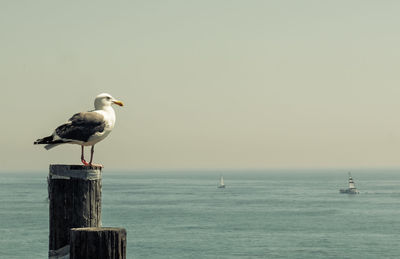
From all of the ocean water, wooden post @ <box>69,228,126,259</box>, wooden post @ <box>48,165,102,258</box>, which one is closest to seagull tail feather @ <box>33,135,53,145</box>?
wooden post @ <box>48,165,102,258</box>

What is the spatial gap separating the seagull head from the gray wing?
189 millimetres

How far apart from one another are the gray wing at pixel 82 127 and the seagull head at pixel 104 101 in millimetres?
189

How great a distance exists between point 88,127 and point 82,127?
80mm

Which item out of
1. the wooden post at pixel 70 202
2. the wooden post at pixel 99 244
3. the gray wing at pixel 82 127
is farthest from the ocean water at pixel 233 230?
the wooden post at pixel 99 244

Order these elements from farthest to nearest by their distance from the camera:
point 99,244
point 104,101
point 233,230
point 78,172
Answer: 1. point 233,230
2. point 104,101
3. point 78,172
4. point 99,244

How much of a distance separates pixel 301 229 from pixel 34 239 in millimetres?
43726

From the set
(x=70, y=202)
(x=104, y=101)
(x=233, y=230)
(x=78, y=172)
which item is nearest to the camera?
(x=70, y=202)

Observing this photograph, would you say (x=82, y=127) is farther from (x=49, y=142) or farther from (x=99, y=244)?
(x=99, y=244)

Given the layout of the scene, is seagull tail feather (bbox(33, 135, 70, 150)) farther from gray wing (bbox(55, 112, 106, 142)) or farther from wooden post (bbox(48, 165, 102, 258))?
wooden post (bbox(48, 165, 102, 258))

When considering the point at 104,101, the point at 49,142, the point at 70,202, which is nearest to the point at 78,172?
the point at 70,202

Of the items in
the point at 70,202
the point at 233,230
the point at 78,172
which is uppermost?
the point at 78,172

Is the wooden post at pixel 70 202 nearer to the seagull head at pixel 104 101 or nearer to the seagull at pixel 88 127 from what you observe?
the seagull at pixel 88 127

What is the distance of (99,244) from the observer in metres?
4.79

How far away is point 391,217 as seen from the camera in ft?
436
